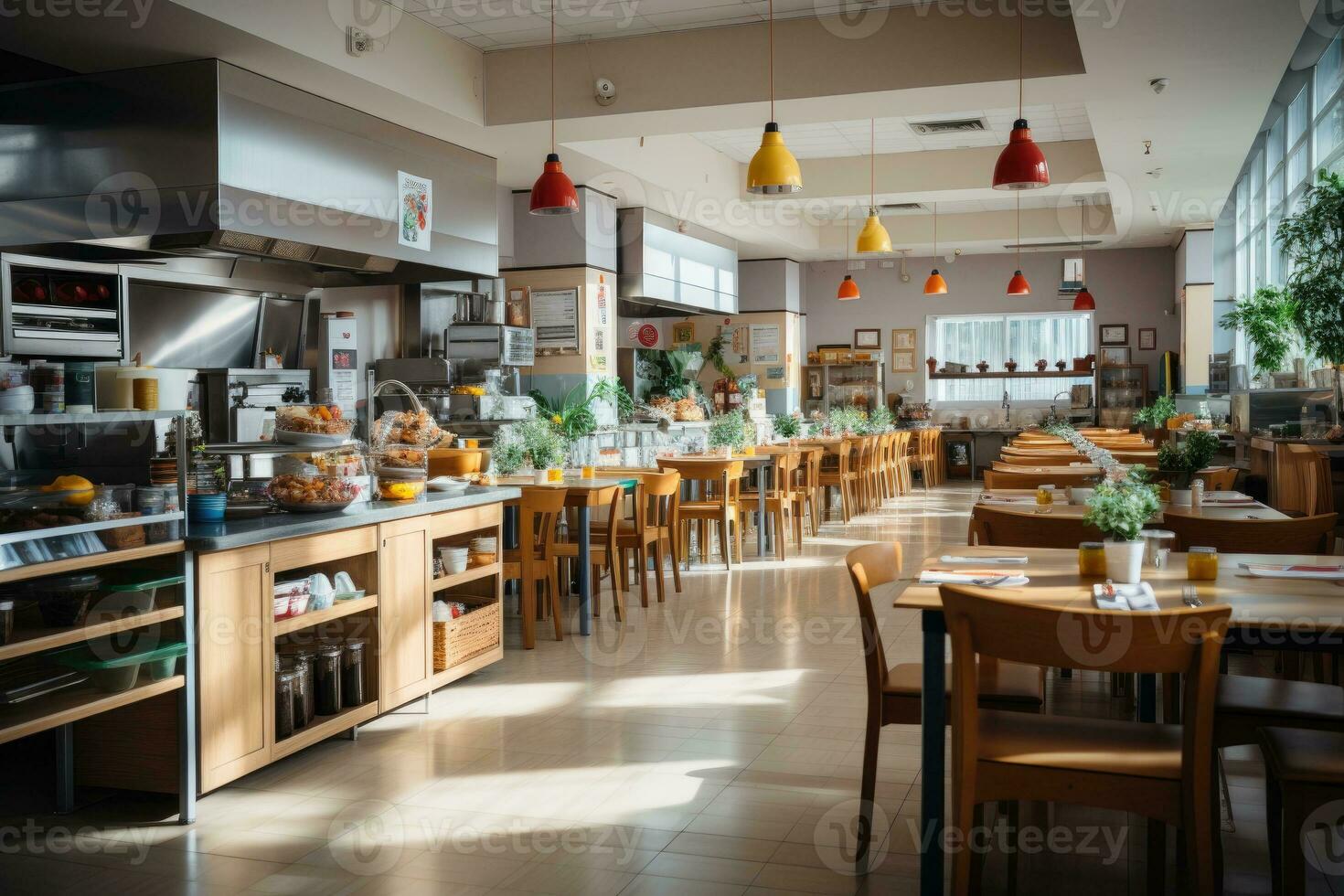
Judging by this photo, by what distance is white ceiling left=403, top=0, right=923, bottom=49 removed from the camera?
6988mm

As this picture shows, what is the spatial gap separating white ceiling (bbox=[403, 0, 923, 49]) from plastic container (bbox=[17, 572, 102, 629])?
4773mm

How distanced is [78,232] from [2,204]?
0.47 metres

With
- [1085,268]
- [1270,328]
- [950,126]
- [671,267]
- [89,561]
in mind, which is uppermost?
[950,126]

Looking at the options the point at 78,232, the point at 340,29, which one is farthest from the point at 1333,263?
the point at 78,232

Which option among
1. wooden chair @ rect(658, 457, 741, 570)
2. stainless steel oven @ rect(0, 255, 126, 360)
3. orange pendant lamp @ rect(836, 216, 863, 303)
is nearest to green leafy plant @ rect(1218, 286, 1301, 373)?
orange pendant lamp @ rect(836, 216, 863, 303)

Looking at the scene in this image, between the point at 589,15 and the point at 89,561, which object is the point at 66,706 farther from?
the point at 589,15

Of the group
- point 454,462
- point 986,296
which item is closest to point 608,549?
point 454,462

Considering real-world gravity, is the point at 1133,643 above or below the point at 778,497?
above

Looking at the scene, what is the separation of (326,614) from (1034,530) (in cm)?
259

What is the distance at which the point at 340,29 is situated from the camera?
640 centimetres

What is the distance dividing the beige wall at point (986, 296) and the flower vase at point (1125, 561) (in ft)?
48.0

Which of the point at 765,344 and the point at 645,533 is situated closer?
the point at 645,533

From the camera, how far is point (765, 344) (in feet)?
52.6

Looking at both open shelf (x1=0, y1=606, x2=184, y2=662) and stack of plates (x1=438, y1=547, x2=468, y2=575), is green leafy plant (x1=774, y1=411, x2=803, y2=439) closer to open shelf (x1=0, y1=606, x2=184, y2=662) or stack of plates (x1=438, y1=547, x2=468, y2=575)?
stack of plates (x1=438, y1=547, x2=468, y2=575)
